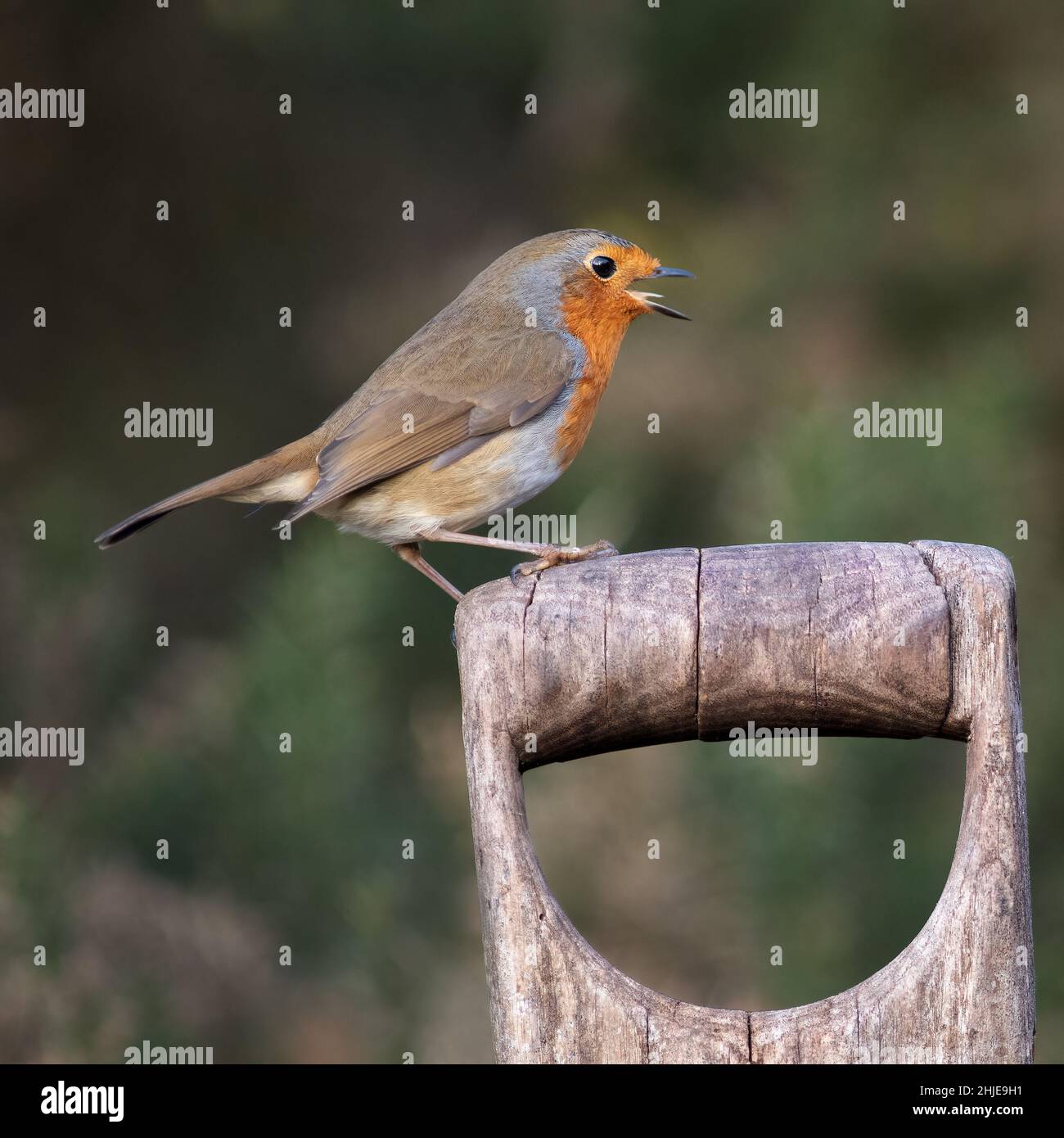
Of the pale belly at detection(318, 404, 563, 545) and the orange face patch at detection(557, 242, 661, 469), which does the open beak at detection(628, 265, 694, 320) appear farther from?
the pale belly at detection(318, 404, 563, 545)

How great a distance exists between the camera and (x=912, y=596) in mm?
2740

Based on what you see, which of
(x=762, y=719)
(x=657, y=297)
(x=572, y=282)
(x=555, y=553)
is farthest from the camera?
(x=657, y=297)

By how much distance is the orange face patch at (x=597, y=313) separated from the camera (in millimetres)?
4539

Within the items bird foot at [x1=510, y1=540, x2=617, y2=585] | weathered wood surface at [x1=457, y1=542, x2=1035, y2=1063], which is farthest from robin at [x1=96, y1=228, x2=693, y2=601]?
weathered wood surface at [x1=457, y1=542, x2=1035, y2=1063]

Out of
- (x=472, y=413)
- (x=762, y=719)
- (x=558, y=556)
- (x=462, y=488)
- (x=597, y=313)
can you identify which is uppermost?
(x=597, y=313)

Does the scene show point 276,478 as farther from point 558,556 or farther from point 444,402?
point 558,556

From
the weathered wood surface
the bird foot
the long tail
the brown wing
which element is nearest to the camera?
the weathered wood surface

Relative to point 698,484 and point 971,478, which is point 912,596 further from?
point 698,484

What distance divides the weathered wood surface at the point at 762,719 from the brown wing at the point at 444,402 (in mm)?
1572

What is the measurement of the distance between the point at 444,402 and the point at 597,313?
53 centimetres

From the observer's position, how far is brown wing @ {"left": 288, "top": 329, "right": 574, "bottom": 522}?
171 inches

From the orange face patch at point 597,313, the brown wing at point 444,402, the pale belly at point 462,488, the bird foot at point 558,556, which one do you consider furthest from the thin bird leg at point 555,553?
the orange face patch at point 597,313

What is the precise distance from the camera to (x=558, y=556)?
10.6 feet

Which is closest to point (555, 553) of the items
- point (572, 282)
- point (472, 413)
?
point (472, 413)
